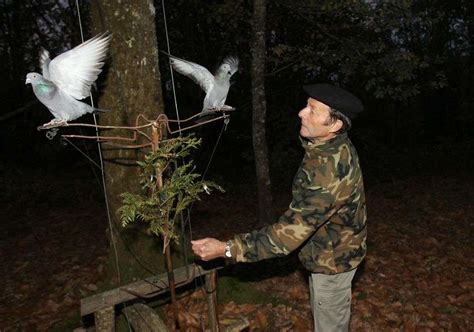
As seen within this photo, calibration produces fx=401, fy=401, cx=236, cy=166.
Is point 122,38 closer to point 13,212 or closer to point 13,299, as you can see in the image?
point 13,299

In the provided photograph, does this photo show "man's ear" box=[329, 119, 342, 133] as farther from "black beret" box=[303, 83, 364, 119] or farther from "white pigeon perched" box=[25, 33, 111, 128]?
"white pigeon perched" box=[25, 33, 111, 128]

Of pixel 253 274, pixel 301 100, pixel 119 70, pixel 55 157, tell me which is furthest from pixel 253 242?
pixel 55 157

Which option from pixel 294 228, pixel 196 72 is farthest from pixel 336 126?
pixel 196 72

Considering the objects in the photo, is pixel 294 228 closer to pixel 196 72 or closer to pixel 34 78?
pixel 196 72

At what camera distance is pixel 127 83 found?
4098 millimetres

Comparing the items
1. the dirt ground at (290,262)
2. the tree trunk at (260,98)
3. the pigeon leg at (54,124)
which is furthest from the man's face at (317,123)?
the tree trunk at (260,98)

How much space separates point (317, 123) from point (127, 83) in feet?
6.86

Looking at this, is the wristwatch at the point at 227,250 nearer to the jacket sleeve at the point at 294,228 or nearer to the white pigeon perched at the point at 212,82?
the jacket sleeve at the point at 294,228

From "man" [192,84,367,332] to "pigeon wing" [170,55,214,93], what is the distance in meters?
0.78

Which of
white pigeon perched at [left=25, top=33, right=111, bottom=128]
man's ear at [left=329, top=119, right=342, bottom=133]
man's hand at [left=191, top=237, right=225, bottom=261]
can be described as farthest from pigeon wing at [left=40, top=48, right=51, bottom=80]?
man's ear at [left=329, top=119, right=342, bottom=133]

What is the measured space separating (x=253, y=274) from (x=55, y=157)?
15.1 m

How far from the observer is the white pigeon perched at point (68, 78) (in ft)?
7.95

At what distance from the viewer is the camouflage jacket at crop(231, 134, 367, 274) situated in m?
2.87

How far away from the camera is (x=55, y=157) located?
715 inches
